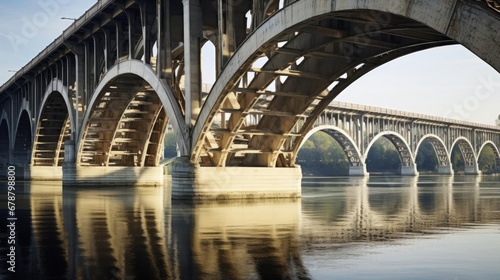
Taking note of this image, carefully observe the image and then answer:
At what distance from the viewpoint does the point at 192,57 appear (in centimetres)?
3309

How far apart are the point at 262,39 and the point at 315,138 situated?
147852 mm

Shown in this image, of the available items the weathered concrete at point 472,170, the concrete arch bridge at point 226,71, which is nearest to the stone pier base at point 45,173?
the concrete arch bridge at point 226,71

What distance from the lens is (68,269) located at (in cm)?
1210

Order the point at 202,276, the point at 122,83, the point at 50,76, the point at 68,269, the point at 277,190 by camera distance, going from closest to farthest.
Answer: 1. the point at 202,276
2. the point at 68,269
3. the point at 277,190
4. the point at 122,83
5. the point at 50,76

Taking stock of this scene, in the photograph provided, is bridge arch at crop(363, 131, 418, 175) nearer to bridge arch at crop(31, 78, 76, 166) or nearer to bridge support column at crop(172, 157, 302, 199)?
bridge arch at crop(31, 78, 76, 166)

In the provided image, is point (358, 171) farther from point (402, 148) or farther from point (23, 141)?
point (23, 141)

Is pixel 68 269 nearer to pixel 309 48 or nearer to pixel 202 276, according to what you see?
pixel 202 276

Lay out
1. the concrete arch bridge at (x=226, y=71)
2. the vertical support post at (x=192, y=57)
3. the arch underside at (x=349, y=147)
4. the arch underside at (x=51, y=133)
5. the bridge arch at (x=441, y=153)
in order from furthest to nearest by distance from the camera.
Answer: the bridge arch at (x=441, y=153) < the arch underside at (x=349, y=147) < the arch underside at (x=51, y=133) < the vertical support post at (x=192, y=57) < the concrete arch bridge at (x=226, y=71)

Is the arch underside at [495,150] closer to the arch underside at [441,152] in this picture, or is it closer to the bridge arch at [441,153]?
the bridge arch at [441,153]

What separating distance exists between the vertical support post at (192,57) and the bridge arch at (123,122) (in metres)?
11.1

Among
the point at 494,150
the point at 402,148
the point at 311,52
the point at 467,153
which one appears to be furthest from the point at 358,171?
the point at 311,52

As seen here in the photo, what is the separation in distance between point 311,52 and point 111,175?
115 feet

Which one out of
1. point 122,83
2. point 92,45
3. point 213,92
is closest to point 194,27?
point 213,92

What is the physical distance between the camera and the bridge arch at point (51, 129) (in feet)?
223
